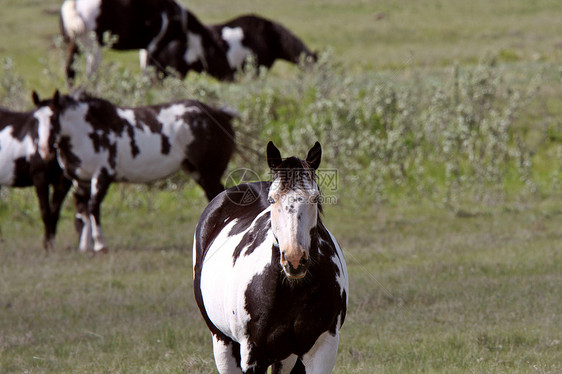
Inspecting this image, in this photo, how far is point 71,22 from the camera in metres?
16.5

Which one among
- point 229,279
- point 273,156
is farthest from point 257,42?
point 273,156

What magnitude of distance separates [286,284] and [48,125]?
7060 millimetres

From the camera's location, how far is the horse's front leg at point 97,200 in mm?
10641

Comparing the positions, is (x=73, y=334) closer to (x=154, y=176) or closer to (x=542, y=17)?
(x=154, y=176)

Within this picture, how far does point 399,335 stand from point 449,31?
96.3 feet

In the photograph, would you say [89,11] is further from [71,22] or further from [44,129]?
[44,129]

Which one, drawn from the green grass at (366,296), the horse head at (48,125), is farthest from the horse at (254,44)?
the horse head at (48,125)

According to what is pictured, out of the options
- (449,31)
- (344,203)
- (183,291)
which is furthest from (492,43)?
(183,291)

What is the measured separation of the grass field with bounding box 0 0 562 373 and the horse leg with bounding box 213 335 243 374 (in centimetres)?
133

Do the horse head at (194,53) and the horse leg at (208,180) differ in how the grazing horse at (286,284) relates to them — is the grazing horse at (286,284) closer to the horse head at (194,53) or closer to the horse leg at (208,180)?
the horse leg at (208,180)

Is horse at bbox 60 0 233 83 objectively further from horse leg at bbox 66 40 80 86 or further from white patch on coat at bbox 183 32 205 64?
horse leg at bbox 66 40 80 86

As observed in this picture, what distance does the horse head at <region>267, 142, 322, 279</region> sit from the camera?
12.4 feet

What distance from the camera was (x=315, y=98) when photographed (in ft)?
51.6

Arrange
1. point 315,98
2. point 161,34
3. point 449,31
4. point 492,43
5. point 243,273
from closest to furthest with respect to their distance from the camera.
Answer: point 243,273, point 315,98, point 161,34, point 492,43, point 449,31
